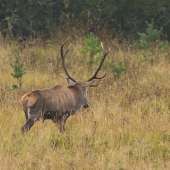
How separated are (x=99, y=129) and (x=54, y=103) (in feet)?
2.32

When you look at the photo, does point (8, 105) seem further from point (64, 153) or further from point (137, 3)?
point (137, 3)

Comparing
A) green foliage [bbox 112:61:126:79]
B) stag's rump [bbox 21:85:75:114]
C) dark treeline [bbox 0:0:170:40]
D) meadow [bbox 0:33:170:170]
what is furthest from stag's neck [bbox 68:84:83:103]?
dark treeline [bbox 0:0:170:40]

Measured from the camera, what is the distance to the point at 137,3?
13625 mm

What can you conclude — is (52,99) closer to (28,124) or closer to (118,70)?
(28,124)

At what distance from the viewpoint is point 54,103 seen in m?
4.88

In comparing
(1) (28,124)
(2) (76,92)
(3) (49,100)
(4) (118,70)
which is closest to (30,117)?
(1) (28,124)

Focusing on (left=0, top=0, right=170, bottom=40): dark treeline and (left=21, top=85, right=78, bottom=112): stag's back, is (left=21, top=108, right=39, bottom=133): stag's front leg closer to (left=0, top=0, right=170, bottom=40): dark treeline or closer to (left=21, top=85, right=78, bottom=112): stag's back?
(left=21, top=85, right=78, bottom=112): stag's back

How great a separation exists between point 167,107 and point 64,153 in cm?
247

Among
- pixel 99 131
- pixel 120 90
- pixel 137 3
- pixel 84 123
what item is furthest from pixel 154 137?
pixel 137 3

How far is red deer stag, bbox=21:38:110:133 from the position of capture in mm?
4590

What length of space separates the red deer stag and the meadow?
0.16 meters

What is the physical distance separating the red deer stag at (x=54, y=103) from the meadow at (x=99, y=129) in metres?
0.16

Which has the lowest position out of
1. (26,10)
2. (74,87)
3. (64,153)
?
(64,153)

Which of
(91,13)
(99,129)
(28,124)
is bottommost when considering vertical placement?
(99,129)
